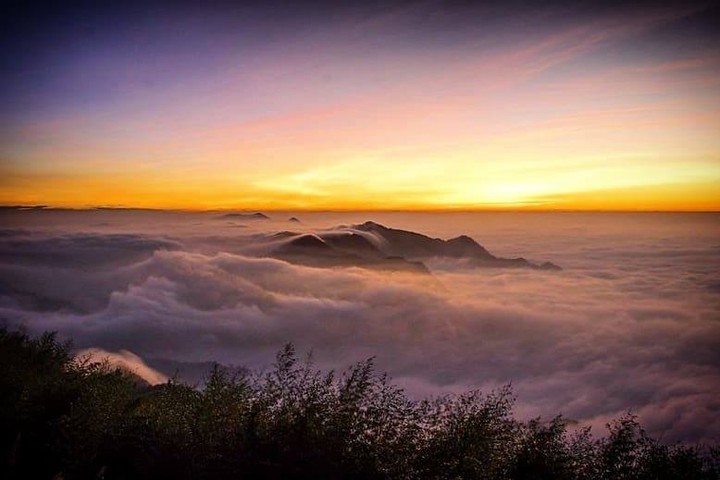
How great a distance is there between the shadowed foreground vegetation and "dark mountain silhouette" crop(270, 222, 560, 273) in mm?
117683

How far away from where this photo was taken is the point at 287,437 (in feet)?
58.2

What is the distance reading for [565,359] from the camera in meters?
102

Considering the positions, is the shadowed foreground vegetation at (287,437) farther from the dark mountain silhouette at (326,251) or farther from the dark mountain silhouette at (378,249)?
the dark mountain silhouette at (378,249)

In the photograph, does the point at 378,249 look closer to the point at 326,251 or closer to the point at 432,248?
the point at 326,251

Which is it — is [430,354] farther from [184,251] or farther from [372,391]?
[372,391]

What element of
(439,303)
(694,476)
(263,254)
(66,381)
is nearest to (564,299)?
(439,303)

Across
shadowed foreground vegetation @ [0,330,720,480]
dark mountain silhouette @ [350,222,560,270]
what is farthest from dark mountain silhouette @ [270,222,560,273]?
shadowed foreground vegetation @ [0,330,720,480]

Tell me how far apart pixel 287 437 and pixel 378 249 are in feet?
427

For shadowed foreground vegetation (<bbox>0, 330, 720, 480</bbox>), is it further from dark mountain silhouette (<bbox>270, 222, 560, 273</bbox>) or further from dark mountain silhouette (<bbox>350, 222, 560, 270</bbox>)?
dark mountain silhouette (<bbox>350, 222, 560, 270</bbox>)

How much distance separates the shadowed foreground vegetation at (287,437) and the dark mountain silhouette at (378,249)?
11768cm

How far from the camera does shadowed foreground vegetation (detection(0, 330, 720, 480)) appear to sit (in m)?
15.8

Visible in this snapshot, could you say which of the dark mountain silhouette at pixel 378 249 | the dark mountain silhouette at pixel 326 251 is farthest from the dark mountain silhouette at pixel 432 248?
the dark mountain silhouette at pixel 326 251

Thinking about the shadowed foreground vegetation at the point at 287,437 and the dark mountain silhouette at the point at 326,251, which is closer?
the shadowed foreground vegetation at the point at 287,437

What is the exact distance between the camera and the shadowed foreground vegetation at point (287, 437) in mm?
15828
